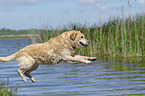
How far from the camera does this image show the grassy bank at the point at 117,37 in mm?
19578

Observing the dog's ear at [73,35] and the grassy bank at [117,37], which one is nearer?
the dog's ear at [73,35]

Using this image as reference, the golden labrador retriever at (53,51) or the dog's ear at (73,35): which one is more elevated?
the dog's ear at (73,35)

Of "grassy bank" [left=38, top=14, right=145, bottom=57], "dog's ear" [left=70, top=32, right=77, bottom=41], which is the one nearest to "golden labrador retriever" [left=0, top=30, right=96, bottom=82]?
"dog's ear" [left=70, top=32, right=77, bottom=41]

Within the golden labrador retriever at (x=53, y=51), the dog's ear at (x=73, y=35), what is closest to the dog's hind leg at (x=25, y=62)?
the golden labrador retriever at (x=53, y=51)

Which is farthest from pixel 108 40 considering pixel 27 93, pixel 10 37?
pixel 10 37

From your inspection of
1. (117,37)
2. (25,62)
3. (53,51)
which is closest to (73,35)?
(53,51)

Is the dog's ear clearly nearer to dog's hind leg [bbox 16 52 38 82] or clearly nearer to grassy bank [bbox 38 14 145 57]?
dog's hind leg [bbox 16 52 38 82]

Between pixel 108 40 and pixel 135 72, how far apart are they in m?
6.60

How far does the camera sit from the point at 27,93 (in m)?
9.64

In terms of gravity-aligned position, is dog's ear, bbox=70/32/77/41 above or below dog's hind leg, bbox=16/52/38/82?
above

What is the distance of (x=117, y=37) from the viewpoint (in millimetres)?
20156

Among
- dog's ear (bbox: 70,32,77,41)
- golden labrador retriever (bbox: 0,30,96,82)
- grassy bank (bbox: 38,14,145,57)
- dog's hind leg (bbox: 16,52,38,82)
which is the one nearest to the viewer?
dog's ear (bbox: 70,32,77,41)

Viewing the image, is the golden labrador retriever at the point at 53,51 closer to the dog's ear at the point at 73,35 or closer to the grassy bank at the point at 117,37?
the dog's ear at the point at 73,35

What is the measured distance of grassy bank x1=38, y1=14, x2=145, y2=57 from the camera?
19.6 metres
